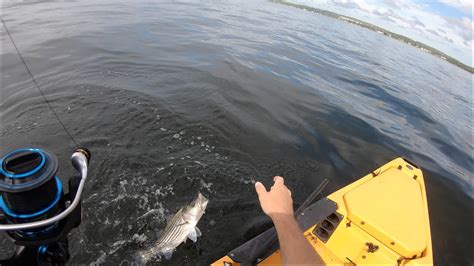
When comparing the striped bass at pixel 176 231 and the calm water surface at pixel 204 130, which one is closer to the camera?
the striped bass at pixel 176 231

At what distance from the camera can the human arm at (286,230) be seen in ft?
8.52

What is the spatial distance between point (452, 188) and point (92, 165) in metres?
10.4

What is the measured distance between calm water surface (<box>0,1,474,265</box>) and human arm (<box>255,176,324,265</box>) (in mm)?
2741

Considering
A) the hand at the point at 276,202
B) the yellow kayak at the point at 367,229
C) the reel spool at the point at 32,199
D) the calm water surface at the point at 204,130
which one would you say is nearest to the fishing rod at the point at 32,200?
the reel spool at the point at 32,199

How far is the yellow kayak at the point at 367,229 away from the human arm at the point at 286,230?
140cm

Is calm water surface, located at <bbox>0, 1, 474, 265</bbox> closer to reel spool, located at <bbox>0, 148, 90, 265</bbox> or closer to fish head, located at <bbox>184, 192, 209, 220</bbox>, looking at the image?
fish head, located at <bbox>184, 192, 209, 220</bbox>

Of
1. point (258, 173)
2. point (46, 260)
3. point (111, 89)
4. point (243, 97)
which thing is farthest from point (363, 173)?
point (111, 89)

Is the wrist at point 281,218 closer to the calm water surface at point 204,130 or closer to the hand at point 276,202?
the hand at point 276,202

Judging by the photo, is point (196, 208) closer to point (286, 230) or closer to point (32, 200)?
point (286, 230)

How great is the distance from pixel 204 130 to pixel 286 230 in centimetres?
593

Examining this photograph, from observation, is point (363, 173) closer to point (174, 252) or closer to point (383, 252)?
point (383, 252)

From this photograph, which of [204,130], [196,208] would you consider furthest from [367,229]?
[204,130]

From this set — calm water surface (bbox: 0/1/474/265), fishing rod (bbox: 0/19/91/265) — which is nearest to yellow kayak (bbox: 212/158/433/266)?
calm water surface (bbox: 0/1/474/265)

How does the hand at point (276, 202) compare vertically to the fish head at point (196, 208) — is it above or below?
above
